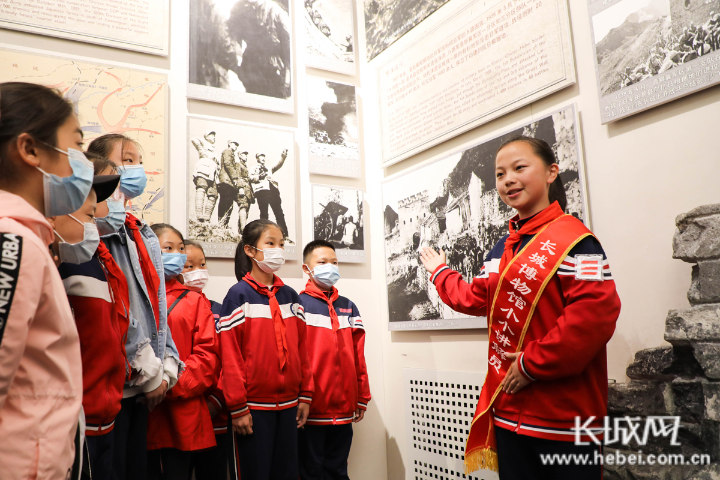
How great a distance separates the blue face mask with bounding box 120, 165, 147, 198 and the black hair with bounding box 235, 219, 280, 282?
920 mm

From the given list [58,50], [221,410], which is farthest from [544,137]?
[58,50]

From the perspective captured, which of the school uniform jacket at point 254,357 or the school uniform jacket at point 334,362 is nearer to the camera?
the school uniform jacket at point 254,357

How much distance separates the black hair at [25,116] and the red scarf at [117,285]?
861 mm

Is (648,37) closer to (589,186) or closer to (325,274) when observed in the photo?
(589,186)

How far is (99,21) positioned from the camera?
3.53 m

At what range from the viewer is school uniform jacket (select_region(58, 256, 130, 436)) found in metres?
1.79

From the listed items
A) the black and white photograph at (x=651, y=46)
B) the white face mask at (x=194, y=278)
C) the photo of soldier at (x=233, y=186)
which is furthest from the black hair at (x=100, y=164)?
the black and white photograph at (x=651, y=46)

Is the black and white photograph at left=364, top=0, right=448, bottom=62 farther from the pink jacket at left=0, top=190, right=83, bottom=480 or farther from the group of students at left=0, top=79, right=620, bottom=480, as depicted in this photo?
the pink jacket at left=0, top=190, right=83, bottom=480

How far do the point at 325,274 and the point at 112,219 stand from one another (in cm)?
169

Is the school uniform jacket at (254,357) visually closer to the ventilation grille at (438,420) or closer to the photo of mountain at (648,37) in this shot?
the ventilation grille at (438,420)

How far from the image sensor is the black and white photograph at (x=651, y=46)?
7.47ft

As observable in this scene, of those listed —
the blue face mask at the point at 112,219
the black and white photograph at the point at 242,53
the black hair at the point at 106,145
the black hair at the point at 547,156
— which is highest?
the black and white photograph at the point at 242,53

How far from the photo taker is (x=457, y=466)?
11.1 ft

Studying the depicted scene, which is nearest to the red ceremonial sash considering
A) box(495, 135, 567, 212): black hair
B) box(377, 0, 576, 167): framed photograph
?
box(495, 135, 567, 212): black hair
